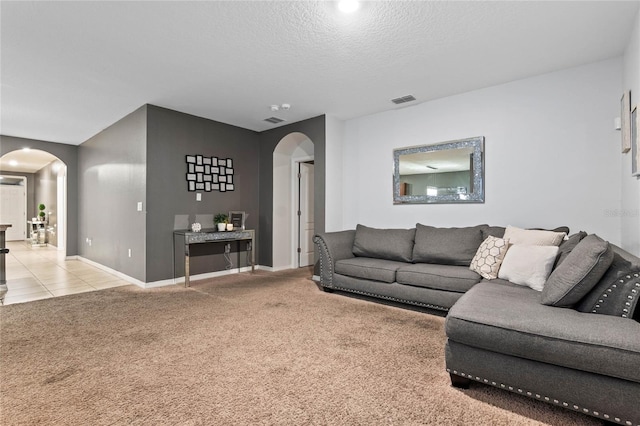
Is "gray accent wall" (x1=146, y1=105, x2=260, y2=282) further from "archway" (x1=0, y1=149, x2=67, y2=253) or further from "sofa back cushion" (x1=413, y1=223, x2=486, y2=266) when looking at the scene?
"archway" (x1=0, y1=149, x2=67, y2=253)

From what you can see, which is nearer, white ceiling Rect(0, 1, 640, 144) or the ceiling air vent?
white ceiling Rect(0, 1, 640, 144)

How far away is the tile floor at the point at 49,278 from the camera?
4121 mm

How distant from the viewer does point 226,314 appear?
326 centimetres

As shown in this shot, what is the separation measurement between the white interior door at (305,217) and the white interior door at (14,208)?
10.9m

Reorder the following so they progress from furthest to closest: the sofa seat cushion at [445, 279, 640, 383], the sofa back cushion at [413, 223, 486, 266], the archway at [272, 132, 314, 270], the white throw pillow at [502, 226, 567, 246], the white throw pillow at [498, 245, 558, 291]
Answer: the archway at [272, 132, 314, 270] < the sofa back cushion at [413, 223, 486, 266] < the white throw pillow at [502, 226, 567, 246] < the white throw pillow at [498, 245, 558, 291] < the sofa seat cushion at [445, 279, 640, 383]

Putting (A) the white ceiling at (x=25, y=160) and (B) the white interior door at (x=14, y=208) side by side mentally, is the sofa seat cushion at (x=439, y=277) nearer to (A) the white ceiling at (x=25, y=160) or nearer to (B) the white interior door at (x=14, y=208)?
(A) the white ceiling at (x=25, y=160)

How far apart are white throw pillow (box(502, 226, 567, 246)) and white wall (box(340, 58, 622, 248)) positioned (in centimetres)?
53

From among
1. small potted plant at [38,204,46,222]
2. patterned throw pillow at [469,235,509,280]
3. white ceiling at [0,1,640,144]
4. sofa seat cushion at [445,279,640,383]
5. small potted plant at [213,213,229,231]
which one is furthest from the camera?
small potted plant at [38,204,46,222]

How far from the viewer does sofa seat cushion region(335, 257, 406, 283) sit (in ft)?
11.7

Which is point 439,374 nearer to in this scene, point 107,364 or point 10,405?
point 107,364

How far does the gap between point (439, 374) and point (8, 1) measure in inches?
153

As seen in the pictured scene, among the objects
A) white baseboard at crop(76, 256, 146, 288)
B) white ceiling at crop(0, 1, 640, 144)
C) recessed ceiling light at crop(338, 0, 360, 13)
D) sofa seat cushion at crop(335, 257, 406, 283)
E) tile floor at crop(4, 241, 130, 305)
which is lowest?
tile floor at crop(4, 241, 130, 305)

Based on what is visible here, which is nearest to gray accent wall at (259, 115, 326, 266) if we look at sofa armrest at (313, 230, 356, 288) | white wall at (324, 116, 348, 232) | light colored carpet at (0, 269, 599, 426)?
white wall at (324, 116, 348, 232)

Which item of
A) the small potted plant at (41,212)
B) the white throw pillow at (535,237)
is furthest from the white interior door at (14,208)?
the white throw pillow at (535,237)
